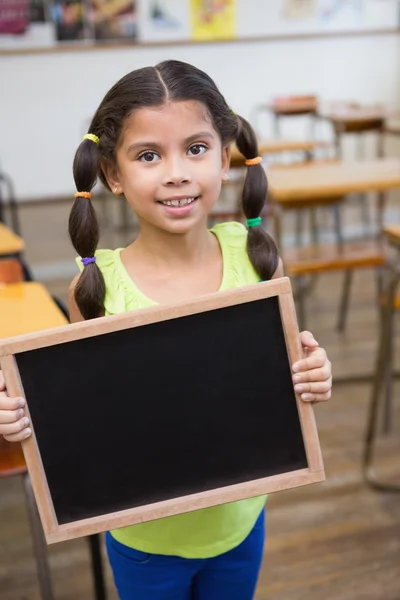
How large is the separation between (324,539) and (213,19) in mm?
5916

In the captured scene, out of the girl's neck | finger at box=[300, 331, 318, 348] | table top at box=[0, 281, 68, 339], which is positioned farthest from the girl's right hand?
table top at box=[0, 281, 68, 339]

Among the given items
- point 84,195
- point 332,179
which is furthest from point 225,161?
point 332,179

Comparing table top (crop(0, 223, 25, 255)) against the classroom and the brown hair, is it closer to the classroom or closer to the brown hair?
the classroom

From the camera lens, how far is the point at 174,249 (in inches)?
42.2

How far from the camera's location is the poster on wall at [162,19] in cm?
674

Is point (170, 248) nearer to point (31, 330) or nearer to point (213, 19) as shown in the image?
point (31, 330)

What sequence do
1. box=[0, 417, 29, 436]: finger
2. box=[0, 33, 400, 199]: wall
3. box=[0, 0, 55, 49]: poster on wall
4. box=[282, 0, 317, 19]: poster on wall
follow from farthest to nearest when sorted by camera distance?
1. box=[282, 0, 317, 19]: poster on wall
2. box=[0, 33, 400, 199]: wall
3. box=[0, 0, 55, 49]: poster on wall
4. box=[0, 417, 29, 436]: finger

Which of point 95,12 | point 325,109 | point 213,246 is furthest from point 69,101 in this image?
point 213,246

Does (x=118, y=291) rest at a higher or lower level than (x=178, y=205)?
lower

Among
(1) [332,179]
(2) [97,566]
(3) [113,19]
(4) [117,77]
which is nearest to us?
(2) [97,566]

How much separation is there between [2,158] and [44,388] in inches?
250

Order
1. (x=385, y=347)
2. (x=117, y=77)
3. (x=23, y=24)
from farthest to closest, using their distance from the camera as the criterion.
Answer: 1. (x=117, y=77)
2. (x=23, y=24)
3. (x=385, y=347)

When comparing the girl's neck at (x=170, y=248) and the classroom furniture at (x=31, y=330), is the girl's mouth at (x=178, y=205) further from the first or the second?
the classroom furniture at (x=31, y=330)

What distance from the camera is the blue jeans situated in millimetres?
1142
